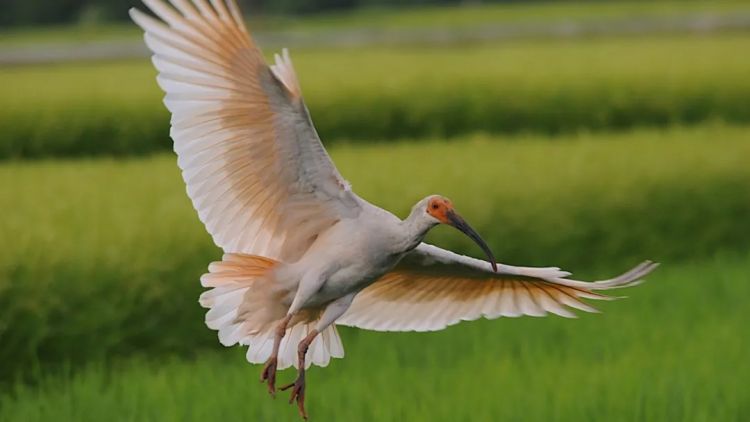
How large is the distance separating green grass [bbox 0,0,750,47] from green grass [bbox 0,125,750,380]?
1541 centimetres

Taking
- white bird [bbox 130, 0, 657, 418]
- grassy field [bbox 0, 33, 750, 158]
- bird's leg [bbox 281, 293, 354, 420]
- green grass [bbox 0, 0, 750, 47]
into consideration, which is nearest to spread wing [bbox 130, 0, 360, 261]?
white bird [bbox 130, 0, 657, 418]

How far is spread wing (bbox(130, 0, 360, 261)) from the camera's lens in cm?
228

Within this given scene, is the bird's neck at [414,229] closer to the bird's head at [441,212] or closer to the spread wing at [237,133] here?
the bird's head at [441,212]

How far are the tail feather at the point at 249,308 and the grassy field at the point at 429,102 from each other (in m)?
5.74

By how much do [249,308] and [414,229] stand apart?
39 centimetres

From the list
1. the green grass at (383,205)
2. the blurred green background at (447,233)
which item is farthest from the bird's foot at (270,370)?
the green grass at (383,205)

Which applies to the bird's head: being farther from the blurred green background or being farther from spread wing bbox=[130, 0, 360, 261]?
the blurred green background

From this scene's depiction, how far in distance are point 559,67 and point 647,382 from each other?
5.49 meters

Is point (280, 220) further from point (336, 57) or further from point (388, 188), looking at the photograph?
point (336, 57)

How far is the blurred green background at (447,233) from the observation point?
4051 millimetres

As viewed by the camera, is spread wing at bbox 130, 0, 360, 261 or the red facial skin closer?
the red facial skin

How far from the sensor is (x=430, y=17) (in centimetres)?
2588

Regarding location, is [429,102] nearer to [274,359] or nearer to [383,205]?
[383,205]

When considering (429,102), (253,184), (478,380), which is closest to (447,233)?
(478,380)
